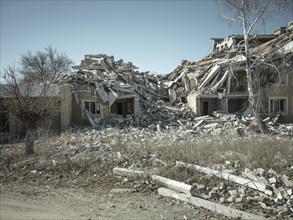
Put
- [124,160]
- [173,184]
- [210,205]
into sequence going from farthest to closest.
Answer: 1. [124,160]
2. [173,184]
3. [210,205]

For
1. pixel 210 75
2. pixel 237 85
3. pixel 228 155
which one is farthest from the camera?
pixel 210 75

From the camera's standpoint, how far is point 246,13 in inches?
624

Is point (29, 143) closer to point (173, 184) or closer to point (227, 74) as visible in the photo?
point (173, 184)

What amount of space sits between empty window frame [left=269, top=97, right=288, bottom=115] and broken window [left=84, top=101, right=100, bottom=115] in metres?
14.4

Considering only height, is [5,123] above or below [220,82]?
below

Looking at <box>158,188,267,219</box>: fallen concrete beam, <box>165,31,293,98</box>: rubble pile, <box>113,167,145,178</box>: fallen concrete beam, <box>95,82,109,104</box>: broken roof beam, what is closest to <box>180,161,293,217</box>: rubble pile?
<box>158,188,267,219</box>: fallen concrete beam

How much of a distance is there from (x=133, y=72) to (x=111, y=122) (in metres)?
7.78

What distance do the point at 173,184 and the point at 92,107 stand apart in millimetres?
14483

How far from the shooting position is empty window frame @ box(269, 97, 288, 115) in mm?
20547

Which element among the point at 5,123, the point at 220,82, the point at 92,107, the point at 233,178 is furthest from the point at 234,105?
the point at 5,123

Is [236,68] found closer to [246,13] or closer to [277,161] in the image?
[246,13]

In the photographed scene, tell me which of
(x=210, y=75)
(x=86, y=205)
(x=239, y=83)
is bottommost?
(x=86, y=205)

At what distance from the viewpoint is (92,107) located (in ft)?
63.5

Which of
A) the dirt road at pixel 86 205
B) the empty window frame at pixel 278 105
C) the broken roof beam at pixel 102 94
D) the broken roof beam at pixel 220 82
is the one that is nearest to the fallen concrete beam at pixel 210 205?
the dirt road at pixel 86 205
